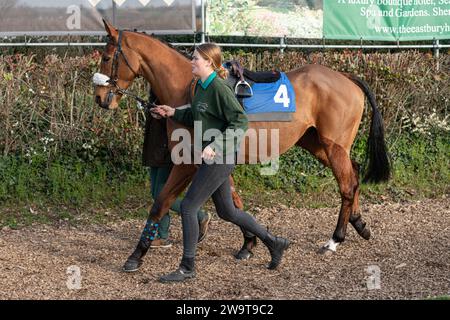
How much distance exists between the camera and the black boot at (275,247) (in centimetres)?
657

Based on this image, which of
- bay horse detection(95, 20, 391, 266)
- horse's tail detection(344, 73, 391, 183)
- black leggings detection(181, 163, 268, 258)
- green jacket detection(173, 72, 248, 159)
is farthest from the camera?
horse's tail detection(344, 73, 391, 183)

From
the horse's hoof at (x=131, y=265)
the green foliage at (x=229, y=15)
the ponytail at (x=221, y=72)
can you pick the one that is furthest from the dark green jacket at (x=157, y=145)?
the green foliage at (x=229, y=15)

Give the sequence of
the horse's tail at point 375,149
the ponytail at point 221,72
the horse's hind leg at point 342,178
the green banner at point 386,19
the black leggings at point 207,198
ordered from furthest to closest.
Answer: the green banner at point 386,19, the horse's tail at point 375,149, the horse's hind leg at point 342,178, the ponytail at point 221,72, the black leggings at point 207,198

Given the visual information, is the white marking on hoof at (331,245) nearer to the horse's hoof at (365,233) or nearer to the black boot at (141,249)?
the horse's hoof at (365,233)

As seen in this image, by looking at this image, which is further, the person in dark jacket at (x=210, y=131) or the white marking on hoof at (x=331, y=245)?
the white marking on hoof at (x=331, y=245)

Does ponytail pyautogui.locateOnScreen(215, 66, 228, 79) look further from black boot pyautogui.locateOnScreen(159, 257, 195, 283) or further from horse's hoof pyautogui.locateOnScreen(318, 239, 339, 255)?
horse's hoof pyautogui.locateOnScreen(318, 239, 339, 255)

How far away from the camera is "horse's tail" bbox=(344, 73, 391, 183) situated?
7796 millimetres

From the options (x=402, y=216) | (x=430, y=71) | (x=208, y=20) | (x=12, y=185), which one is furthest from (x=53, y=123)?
(x=430, y=71)

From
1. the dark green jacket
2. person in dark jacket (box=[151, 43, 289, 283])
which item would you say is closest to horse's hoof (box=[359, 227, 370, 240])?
person in dark jacket (box=[151, 43, 289, 283])

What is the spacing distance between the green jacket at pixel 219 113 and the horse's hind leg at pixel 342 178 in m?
1.74

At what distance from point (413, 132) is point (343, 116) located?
3.34 meters

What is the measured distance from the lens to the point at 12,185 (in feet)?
30.2

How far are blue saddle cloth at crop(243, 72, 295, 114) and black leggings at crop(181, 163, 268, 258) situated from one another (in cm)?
108

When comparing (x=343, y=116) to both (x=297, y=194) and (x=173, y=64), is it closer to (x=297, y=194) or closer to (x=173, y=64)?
(x=173, y=64)
